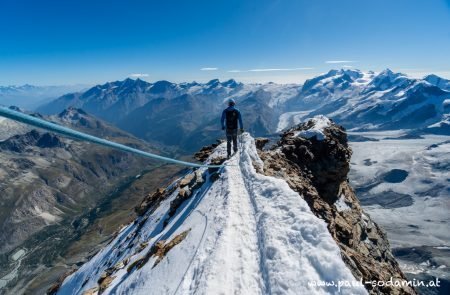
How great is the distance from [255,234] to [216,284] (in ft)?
15.3

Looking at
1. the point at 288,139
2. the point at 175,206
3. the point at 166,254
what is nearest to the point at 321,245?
the point at 166,254

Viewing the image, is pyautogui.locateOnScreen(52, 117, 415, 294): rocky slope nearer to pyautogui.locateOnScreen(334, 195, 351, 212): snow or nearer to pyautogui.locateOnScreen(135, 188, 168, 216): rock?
pyautogui.locateOnScreen(334, 195, 351, 212): snow

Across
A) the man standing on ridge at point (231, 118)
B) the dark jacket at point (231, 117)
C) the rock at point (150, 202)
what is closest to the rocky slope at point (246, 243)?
the man standing on ridge at point (231, 118)

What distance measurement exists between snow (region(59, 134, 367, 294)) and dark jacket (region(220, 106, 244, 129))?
28.8 feet

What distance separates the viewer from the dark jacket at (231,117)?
33.7 metres

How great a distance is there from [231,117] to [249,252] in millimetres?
18707

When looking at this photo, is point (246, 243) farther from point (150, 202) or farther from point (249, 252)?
point (150, 202)

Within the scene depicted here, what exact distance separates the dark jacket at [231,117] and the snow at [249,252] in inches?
345

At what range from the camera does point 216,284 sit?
1496 cm

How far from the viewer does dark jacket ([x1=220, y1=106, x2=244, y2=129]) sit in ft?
110

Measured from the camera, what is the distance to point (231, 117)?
34.1m

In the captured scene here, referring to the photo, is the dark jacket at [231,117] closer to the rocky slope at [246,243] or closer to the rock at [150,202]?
the rocky slope at [246,243]

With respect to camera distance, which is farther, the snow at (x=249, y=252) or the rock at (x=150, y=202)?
the rock at (x=150, y=202)

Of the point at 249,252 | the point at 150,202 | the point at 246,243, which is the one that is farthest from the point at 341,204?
the point at 249,252
